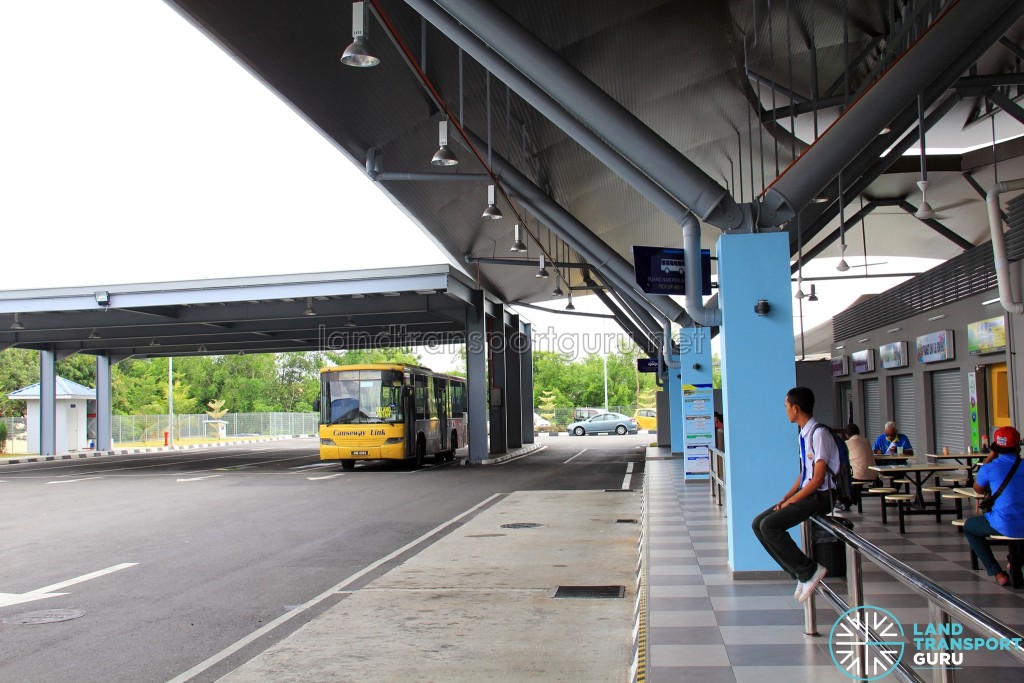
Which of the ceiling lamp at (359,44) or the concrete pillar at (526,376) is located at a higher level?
the ceiling lamp at (359,44)

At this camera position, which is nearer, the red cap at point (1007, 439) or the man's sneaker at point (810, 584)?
the man's sneaker at point (810, 584)

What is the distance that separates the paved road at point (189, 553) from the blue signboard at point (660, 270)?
14.0 feet

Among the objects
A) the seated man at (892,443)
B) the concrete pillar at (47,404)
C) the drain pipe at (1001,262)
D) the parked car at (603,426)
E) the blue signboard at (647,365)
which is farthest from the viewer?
the parked car at (603,426)

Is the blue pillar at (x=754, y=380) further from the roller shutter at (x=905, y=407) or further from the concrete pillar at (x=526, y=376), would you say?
the concrete pillar at (x=526, y=376)

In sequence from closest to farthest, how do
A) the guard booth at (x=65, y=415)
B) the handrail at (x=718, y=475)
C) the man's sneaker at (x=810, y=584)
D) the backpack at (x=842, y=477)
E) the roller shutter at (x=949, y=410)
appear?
the man's sneaker at (x=810, y=584), the backpack at (x=842, y=477), the handrail at (x=718, y=475), the roller shutter at (x=949, y=410), the guard booth at (x=65, y=415)

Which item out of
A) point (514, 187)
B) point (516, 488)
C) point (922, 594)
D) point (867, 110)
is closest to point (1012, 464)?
point (867, 110)

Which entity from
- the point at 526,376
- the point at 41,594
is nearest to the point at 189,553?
the point at 41,594

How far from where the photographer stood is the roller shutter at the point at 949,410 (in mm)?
18312

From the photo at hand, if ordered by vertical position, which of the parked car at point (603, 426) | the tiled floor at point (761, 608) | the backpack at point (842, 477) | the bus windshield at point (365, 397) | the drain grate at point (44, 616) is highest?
the bus windshield at point (365, 397)

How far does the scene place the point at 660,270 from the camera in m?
8.89

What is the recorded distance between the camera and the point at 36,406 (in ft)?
135

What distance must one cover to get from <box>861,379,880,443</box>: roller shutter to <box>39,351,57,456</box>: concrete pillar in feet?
108

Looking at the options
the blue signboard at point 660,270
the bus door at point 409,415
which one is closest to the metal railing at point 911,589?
the blue signboard at point 660,270

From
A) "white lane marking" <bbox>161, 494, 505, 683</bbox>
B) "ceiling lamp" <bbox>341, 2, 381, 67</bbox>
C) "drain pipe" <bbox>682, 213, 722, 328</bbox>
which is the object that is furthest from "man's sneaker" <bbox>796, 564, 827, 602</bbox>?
"ceiling lamp" <bbox>341, 2, 381, 67</bbox>
